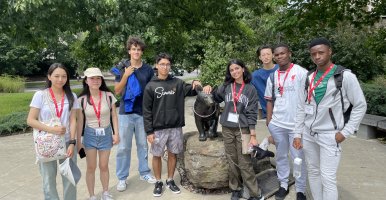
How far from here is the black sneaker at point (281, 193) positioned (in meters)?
4.20

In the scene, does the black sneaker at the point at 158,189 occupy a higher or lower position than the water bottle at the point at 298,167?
lower

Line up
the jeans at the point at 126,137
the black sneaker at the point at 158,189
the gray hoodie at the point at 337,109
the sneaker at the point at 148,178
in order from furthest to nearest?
the sneaker at the point at 148,178 < the jeans at the point at 126,137 < the black sneaker at the point at 158,189 < the gray hoodie at the point at 337,109

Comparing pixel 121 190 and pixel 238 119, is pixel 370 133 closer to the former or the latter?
pixel 238 119

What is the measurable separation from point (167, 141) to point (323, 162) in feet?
6.11

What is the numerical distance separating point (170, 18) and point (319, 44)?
388 inches

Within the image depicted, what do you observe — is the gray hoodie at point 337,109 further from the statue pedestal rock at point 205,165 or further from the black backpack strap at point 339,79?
the statue pedestal rock at point 205,165

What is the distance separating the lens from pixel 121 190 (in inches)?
184

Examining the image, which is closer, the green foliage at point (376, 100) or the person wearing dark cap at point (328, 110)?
the person wearing dark cap at point (328, 110)

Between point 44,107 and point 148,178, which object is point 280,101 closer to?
point 148,178

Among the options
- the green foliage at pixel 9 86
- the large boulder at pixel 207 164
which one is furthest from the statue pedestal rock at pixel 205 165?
the green foliage at pixel 9 86

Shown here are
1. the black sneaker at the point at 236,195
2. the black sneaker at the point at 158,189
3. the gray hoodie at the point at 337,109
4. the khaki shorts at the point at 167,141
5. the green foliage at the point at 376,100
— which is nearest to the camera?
the gray hoodie at the point at 337,109

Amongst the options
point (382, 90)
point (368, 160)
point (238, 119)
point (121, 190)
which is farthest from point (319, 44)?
point (382, 90)

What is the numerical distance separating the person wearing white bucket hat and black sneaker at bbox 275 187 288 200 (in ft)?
6.51

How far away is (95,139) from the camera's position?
13.3ft
